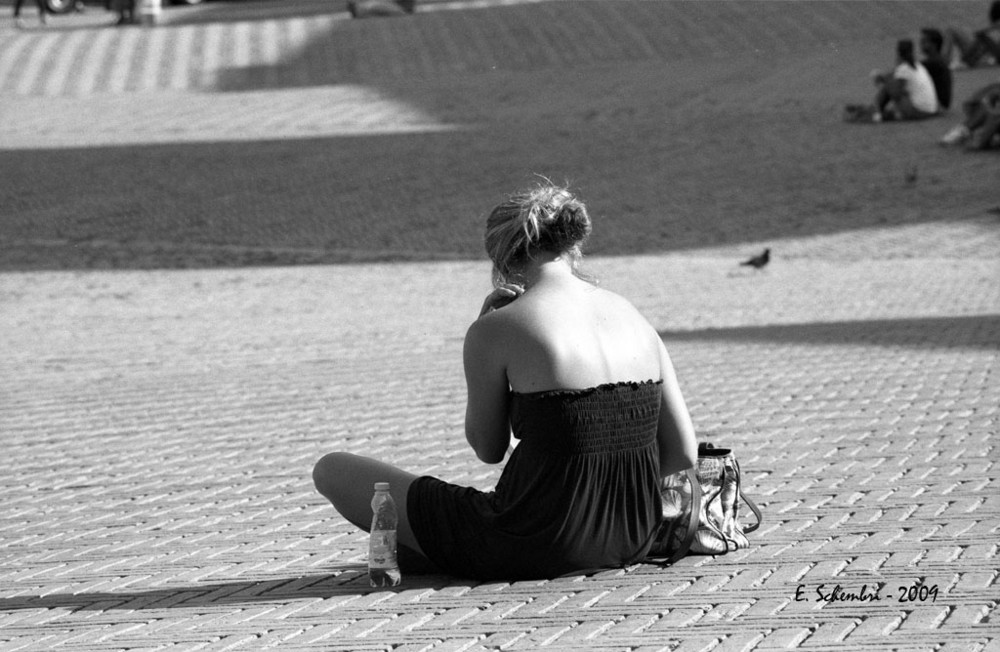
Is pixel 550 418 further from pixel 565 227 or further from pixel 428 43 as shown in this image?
pixel 428 43

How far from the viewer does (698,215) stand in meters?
15.1

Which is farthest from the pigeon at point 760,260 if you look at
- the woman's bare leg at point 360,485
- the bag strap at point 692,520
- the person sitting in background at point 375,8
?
the person sitting in background at point 375,8

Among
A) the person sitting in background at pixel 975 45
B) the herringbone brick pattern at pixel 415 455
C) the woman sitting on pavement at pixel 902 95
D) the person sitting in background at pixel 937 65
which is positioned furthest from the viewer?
the person sitting in background at pixel 975 45

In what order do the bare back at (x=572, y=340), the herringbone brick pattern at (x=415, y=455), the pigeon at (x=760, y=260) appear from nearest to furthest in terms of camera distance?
the herringbone brick pattern at (x=415, y=455) → the bare back at (x=572, y=340) → the pigeon at (x=760, y=260)

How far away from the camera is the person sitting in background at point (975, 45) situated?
2178 cm

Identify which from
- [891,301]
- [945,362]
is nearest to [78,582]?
[945,362]

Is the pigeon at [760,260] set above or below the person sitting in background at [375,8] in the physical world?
above

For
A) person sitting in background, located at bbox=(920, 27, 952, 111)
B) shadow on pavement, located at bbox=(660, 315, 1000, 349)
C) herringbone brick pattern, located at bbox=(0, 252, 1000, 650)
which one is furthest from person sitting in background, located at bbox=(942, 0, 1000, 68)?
shadow on pavement, located at bbox=(660, 315, 1000, 349)

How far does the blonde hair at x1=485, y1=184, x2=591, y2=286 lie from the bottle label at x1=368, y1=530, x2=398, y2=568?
0.67 m

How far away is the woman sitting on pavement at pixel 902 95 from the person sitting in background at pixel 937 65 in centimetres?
19

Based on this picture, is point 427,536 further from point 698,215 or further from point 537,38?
point 537,38

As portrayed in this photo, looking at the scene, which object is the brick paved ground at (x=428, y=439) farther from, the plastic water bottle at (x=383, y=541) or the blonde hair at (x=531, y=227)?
the blonde hair at (x=531, y=227)

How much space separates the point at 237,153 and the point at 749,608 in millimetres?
15448

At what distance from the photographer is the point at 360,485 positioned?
160 inches
